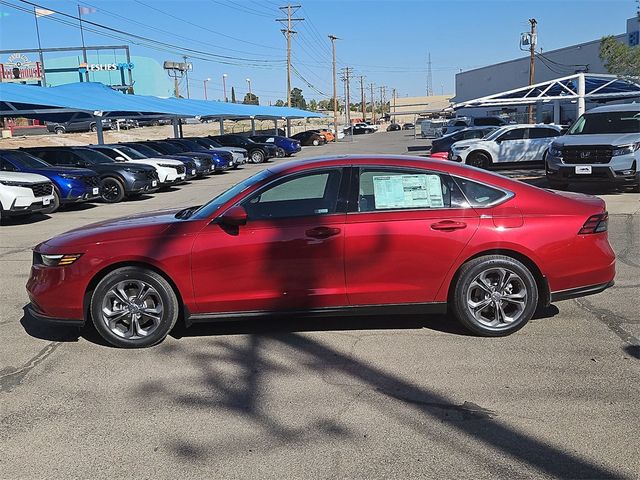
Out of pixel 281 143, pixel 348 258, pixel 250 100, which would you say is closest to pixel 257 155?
pixel 281 143

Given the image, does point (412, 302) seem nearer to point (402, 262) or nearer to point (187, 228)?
point (402, 262)

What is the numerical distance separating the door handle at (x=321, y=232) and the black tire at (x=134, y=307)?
4.04ft

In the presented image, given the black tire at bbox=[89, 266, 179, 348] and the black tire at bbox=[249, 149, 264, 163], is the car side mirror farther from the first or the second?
the black tire at bbox=[249, 149, 264, 163]

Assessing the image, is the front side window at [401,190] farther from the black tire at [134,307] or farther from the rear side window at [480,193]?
the black tire at [134,307]

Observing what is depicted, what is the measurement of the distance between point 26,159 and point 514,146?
1498 centimetres

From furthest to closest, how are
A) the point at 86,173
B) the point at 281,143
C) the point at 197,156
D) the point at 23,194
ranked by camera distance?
the point at 281,143 < the point at 197,156 < the point at 86,173 < the point at 23,194

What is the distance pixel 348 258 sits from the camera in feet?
15.6

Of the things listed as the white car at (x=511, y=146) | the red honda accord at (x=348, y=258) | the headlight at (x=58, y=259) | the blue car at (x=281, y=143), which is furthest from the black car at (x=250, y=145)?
the red honda accord at (x=348, y=258)

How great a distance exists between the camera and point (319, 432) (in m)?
3.51

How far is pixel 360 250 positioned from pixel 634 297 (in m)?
3.06

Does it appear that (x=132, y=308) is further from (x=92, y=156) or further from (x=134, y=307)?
(x=92, y=156)

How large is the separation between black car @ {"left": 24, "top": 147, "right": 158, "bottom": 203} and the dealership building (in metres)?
14.1

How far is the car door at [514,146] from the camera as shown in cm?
1988

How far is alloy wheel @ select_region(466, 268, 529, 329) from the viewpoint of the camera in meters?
4.84
